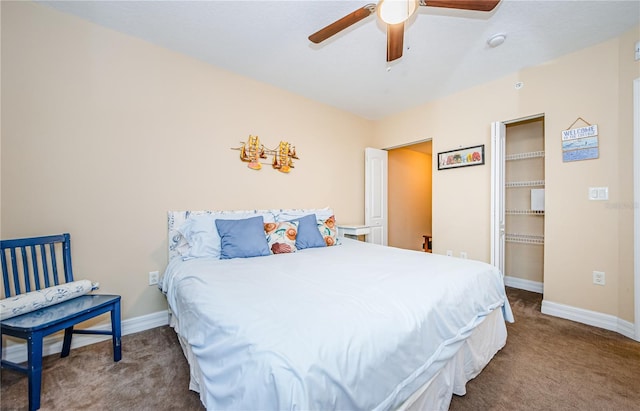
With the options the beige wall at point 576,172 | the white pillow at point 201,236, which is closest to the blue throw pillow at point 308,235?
the white pillow at point 201,236

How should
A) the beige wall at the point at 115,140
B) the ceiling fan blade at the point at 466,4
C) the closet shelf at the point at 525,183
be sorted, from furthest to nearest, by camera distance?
the closet shelf at the point at 525,183 < the beige wall at the point at 115,140 < the ceiling fan blade at the point at 466,4

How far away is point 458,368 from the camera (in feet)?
4.58

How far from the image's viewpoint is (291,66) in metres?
2.70

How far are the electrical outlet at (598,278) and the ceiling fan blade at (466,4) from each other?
8.17ft

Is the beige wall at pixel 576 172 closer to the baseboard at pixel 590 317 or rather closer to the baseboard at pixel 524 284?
the baseboard at pixel 590 317

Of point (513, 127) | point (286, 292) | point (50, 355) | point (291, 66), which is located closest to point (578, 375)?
point (286, 292)

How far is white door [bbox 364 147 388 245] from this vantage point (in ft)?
13.4

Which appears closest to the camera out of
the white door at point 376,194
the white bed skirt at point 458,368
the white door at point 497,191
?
the white bed skirt at point 458,368

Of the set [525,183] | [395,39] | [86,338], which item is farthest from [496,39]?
[86,338]

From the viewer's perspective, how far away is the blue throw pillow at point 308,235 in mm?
2588

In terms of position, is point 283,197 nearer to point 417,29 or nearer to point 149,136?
point 149,136

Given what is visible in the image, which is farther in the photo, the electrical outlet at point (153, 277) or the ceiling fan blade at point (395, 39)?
the electrical outlet at point (153, 277)

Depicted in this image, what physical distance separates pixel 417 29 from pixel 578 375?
273cm

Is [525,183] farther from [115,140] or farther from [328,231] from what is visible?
[115,140]
